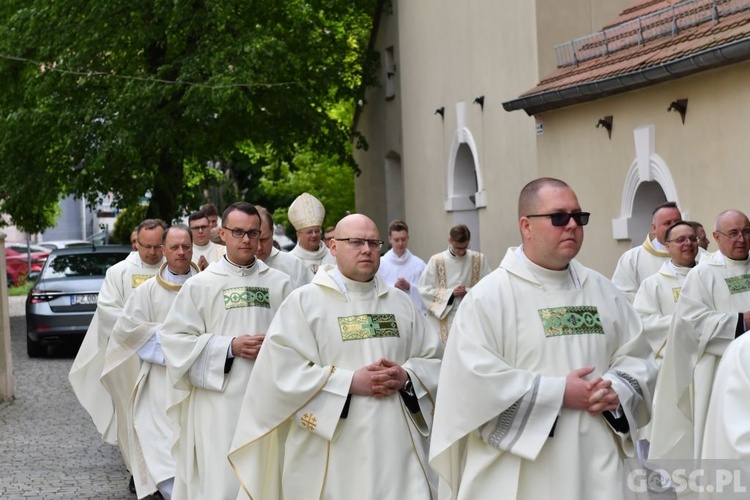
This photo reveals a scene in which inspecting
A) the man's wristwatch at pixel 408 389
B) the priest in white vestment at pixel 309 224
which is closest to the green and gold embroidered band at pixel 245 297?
the man's wristwatch at pixel 408 389

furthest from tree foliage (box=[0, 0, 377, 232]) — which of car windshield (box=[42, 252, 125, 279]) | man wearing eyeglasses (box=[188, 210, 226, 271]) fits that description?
man wearing eyeglasses (box=[188, 210, 226, 271])

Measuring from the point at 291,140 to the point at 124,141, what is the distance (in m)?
4.67

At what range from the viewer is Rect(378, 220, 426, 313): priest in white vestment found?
15.8 metres

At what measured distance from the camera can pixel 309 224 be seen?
1183cm

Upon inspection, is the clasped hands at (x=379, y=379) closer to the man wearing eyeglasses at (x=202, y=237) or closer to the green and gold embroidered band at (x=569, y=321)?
the green and gold embroidered band at (x=569, y=321)

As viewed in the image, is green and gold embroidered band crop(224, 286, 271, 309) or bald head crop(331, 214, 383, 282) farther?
green and gold embroidered band crop(224, 286, 271, 309)

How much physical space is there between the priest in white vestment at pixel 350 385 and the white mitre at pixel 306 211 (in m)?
4.75

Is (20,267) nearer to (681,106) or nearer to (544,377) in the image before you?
(681,106)

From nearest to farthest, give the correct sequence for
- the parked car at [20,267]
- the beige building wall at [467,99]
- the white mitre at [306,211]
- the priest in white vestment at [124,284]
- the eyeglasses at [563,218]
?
the eyeglasses at [563,218], the priest in white vestment at [124,284], the white mitre at [306,211], the beige building wall at [467,99], the parked car at [20,267]

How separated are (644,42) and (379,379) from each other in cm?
825

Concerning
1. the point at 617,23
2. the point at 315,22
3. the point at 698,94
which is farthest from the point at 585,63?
the point at 315,22

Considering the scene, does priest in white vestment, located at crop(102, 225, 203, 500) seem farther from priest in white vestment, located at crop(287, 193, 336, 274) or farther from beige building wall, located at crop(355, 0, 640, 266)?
beige building wall, located at crop(355, 0, 640, 266)

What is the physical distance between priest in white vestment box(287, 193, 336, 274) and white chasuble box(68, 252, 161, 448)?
1349 mm

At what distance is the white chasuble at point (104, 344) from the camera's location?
10805 millimetres
